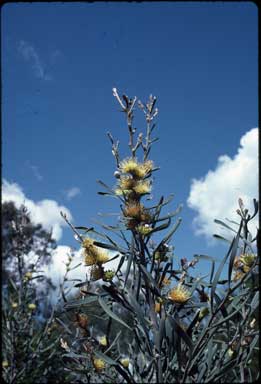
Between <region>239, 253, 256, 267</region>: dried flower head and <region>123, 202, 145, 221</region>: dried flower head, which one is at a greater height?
<region>123, 202, 145, 221</region>: dried flower head

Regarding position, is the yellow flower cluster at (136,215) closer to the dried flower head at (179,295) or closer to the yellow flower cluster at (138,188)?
the yellow flower cluster at (138,188)

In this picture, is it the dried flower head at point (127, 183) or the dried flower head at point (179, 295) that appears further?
the dried flower head at point (127, 183)

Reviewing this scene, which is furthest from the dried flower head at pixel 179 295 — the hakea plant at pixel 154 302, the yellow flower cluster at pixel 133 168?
the yellow flower cluster at pixel 133 168

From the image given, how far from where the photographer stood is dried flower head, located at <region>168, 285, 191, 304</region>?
0.83 m

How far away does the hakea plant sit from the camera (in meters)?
0.78

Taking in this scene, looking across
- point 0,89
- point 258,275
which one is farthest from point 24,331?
point 258,275

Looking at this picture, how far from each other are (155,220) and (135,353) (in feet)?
0.97

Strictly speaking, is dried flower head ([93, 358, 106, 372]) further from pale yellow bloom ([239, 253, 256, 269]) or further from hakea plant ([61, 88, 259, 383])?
pale yellow bloom ([239, 253, 256, 269])

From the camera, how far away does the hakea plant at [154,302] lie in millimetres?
776

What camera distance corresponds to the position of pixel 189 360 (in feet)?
2.41

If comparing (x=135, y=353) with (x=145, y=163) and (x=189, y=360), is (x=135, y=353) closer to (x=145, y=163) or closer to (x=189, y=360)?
(x=189, y=360)

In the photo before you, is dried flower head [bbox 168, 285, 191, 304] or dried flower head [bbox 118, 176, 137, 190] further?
dried flower head [bbox 118, 176, 137, 190]

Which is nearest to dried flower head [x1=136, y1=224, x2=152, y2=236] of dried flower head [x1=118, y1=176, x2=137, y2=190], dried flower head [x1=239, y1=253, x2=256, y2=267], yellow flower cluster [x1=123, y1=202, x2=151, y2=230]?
yellow flower cluster [x1=123, y1=202, x2=151, y2=230]

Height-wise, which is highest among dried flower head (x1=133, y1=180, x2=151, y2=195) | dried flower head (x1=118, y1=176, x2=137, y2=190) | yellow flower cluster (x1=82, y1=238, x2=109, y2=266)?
dried flower head (x1=118, y1=176, x2=137, y2=190)
